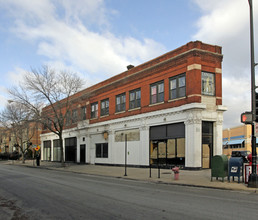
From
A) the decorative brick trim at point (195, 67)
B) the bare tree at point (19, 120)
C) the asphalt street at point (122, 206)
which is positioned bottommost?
the asphalt street at point (122, 206)

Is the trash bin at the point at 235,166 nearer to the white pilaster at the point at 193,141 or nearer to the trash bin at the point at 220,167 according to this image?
the trash bin at the point at 220,167

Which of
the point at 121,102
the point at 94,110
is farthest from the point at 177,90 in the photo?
the point at 94,110

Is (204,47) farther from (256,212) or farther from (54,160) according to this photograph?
(54,160)

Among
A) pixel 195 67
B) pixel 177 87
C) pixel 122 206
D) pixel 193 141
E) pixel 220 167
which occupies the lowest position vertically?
pixel 122 206

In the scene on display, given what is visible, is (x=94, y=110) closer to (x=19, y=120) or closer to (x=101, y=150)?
(x=101, y=150)

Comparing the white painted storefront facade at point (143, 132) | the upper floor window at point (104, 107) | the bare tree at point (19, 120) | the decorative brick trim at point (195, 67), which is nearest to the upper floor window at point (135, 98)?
the white painted storefront facade at point (143, 132)

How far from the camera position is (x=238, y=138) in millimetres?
65250

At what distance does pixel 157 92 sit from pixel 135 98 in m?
3.45

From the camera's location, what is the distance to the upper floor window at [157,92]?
25.0 meters

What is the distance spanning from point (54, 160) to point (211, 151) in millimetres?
30644

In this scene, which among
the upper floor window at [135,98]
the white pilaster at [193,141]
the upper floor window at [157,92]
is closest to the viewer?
the white pilaster at [193,141]

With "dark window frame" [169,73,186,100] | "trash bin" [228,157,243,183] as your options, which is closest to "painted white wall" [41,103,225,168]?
"dark window frame" [169,73,186,100]

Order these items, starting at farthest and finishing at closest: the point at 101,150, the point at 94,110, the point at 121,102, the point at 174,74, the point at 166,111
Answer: the point at 94,110 < the point at 101,150 < the point at 121,102 < the point at 166,111 < the point at 174,74

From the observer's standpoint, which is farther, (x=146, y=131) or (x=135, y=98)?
(x=135, y=98)
